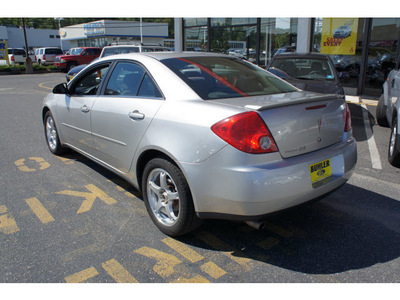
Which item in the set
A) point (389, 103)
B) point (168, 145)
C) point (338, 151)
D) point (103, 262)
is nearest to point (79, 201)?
point (103, 262)

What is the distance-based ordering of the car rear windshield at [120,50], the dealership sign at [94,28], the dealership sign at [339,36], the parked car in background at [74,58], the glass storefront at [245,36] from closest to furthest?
the dealership sign at [339,36] < the glass storefront at [245,36] < the car rear windshield at [120,50] < the parked car in background at [74,58] < the dealership sign at [94,28]

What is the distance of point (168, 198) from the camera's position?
9.77 ft

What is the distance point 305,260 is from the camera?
8.82 ft

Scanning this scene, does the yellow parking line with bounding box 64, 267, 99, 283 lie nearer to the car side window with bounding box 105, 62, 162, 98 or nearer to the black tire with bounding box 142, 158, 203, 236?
the black tire with bounding box 142, 158, 203, 236

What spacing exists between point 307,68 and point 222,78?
4.97m

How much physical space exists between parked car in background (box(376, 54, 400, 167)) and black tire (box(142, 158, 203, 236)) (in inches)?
129

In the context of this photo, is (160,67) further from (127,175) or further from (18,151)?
(18,151)

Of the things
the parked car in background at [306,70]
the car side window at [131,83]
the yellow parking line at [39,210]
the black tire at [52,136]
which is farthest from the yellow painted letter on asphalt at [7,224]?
the parked car in background at [306,70]

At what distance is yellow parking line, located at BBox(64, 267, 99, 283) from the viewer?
2471 mm

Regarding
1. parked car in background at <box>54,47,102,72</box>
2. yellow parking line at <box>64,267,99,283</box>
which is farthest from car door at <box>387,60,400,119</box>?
parked car in background at <box>54,47,102,72</box>

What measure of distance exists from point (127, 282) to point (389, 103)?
561 cm

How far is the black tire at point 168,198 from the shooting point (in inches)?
109

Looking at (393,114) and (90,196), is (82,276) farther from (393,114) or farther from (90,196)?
(393,114)

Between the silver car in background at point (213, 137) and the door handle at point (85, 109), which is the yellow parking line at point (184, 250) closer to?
the silver car in background at point (213, 137)
